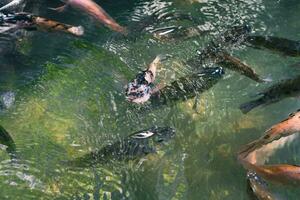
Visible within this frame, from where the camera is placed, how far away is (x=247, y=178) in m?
4.22

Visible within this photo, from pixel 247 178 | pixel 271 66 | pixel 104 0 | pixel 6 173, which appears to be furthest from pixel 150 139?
pixel 104 0

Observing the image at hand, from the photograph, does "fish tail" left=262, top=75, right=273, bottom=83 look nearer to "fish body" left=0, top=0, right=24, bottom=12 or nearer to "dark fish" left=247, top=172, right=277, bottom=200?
"dark fish" left=247, top=172, right=277, bottom=200

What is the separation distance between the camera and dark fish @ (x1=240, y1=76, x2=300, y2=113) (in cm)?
435

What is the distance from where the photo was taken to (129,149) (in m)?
4.28

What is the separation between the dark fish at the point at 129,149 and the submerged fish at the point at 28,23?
1.50 meters

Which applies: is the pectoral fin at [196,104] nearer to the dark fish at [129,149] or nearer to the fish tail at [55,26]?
the dark fish at [129,149]

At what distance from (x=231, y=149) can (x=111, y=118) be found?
116 cm

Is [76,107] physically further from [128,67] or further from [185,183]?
[185,183]

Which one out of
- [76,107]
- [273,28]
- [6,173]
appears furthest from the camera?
[273,28]

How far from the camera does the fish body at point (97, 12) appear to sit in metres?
5.40

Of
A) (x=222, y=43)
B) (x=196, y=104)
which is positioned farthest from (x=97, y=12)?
(x=196, y=104)

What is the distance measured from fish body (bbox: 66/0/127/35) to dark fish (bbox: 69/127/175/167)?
5.03 feet

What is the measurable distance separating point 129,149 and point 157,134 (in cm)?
34

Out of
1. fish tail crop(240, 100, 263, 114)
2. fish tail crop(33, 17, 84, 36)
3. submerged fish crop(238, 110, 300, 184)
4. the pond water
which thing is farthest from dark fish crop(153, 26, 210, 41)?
submerged fish crop(238, 110, 300, 184)
